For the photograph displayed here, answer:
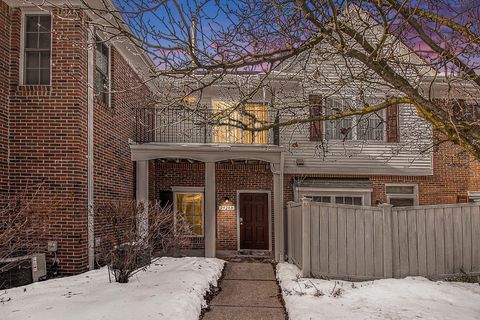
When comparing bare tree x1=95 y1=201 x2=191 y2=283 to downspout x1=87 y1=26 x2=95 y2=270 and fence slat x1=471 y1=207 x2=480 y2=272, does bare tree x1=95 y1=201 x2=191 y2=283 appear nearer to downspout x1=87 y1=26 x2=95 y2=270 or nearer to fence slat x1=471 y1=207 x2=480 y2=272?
downspout x1=87 y1=26 x2=95 y2=270

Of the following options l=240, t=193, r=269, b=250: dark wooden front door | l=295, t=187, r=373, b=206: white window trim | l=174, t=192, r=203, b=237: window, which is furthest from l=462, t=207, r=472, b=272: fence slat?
l=174, t=192, r=203, b=237: window

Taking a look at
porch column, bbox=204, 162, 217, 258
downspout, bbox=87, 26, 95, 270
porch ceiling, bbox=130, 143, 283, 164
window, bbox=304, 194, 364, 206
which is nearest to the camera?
downspout, bbox=87, 26, 95, 270

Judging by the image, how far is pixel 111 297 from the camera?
6023 millimetres

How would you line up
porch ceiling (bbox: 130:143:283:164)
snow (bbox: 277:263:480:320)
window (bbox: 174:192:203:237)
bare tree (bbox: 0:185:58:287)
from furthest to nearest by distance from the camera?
window (bbox: 174:192:203:237) < porch ceiling (bbox: 130:143:283:164) < bare tree (bbox: 0:185:58:287) < snow (bbox: 277:263:480:320)

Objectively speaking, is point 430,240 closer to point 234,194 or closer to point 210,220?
point 210,220

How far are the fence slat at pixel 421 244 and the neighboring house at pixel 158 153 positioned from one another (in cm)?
138

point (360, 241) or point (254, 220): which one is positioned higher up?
point (360, 241)

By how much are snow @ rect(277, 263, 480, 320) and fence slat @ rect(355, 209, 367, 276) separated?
345 millimetres

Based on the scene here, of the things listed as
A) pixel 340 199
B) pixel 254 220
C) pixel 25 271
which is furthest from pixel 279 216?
pixel 25 271

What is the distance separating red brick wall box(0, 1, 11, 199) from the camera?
7.98 m

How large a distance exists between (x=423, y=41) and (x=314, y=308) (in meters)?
4.15

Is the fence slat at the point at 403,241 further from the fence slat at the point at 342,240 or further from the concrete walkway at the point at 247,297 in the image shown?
the concrete walkway at the point at 247,297

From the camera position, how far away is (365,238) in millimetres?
8102

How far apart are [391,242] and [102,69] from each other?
763cm
